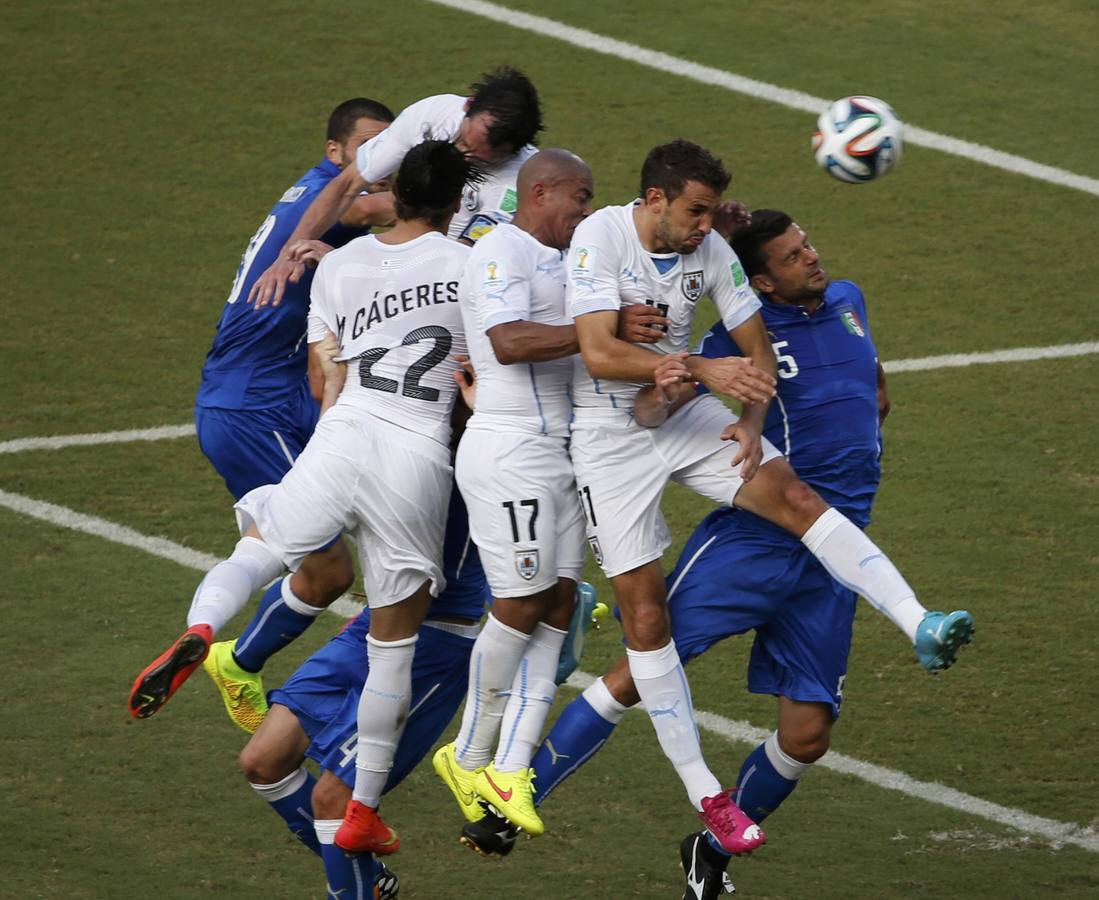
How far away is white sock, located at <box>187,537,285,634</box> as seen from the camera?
7008 millimetres

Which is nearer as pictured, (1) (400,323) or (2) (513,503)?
(2) (513,503)

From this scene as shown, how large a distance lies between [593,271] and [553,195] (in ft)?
1.46

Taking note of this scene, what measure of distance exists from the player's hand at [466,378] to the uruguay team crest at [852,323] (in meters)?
1.39

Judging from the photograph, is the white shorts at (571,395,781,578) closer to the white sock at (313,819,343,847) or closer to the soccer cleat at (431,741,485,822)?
the soccer cleat at (431,741,485,822)

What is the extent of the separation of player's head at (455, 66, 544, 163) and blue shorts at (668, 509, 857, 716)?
1731 millimetres

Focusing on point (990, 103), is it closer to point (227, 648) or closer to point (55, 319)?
point (55, 319)

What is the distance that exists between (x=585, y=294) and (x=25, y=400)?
242 inches

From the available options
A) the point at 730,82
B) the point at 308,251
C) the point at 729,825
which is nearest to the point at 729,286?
the point at 308,251

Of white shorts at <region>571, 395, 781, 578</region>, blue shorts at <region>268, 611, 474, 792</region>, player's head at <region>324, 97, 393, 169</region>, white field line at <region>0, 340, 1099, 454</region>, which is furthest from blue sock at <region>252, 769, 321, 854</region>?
white field line at <region>0, 340, 1099, 454</region>

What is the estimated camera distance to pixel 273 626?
829 centimetres

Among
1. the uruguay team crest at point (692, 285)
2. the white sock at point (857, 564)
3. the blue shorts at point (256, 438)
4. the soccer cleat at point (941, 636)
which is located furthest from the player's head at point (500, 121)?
the soccer cleat at point (941, 636)

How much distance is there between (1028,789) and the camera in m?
8.23

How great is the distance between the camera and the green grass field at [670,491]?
788cm

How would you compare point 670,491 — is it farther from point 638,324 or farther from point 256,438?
point 638,324
